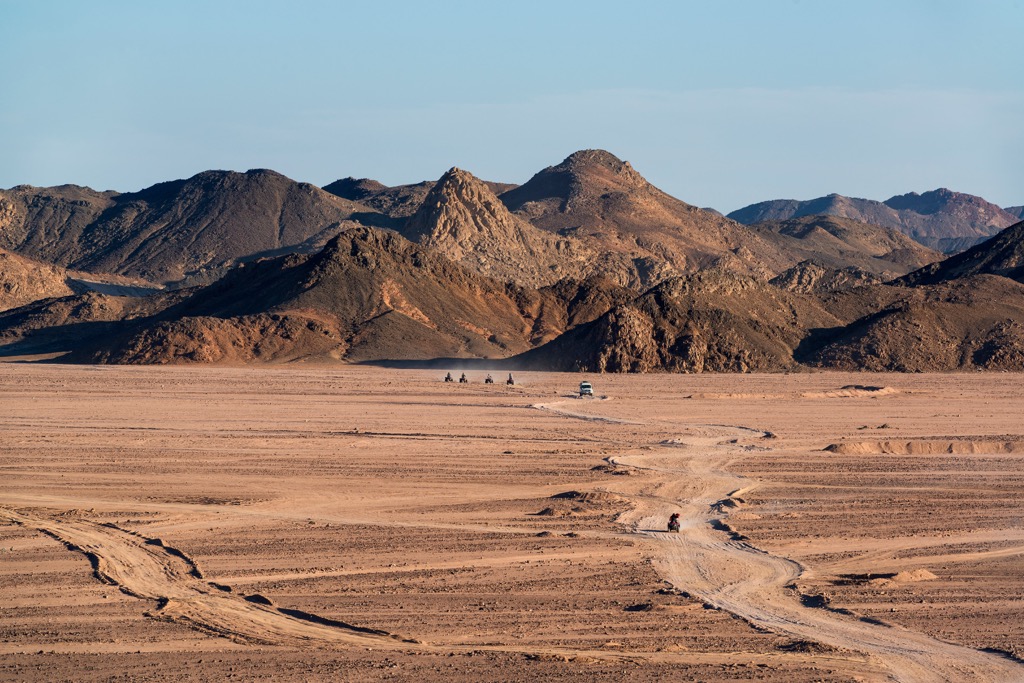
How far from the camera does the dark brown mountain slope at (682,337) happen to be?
314 ft

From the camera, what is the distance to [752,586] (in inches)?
809

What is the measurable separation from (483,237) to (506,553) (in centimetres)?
14026

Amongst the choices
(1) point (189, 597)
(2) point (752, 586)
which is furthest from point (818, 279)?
(1) point (189, 597)

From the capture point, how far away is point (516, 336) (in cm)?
12381

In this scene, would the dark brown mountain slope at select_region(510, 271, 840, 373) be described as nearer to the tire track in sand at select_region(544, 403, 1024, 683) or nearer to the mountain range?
the mountain range

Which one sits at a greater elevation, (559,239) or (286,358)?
(559,239)

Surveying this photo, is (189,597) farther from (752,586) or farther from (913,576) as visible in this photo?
(913,576)

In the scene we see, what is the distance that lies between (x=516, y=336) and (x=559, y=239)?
55187 millimetres

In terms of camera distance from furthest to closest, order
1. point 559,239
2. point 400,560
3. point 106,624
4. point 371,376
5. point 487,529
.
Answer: point 559,239
point 371,376
point 487,529
point 400,560
point 106,624

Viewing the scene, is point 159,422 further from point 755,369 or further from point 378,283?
point 378,283

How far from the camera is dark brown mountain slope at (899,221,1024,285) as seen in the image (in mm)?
131125

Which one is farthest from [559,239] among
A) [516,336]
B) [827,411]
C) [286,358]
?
[827,411]

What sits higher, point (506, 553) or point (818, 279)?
point (818, 279)

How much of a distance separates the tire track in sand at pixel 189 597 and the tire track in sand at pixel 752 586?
524cm
